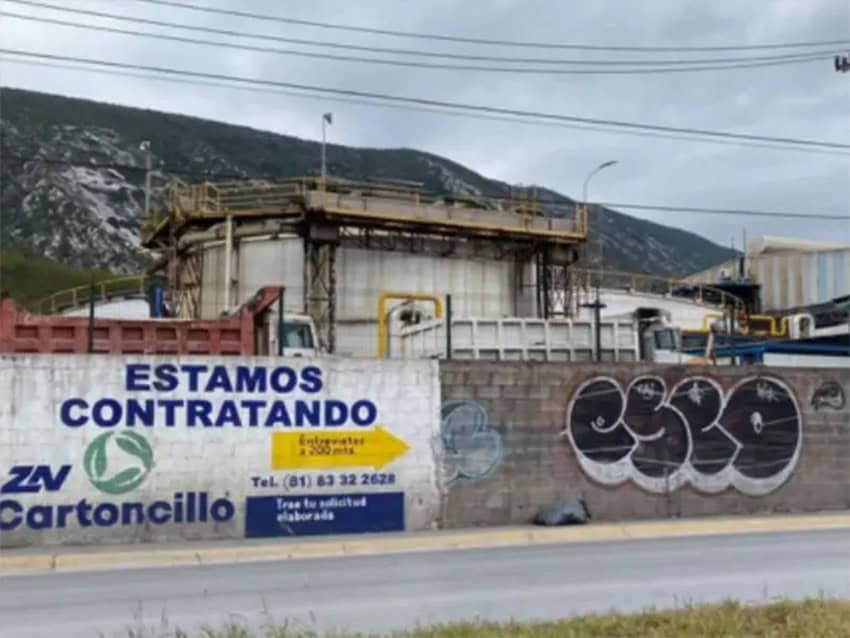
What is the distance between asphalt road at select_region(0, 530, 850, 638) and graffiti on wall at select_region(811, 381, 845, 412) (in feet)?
20.6

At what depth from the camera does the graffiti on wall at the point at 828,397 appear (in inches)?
888

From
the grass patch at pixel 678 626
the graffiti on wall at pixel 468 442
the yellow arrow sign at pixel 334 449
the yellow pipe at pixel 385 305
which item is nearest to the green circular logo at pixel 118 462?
the yellow arrow sign at pixel 334 449

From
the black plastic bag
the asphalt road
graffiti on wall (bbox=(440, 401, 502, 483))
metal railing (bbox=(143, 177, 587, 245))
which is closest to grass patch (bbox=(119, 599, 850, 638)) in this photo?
the asphalt road

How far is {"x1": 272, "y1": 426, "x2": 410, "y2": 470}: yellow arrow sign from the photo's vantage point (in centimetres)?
1858

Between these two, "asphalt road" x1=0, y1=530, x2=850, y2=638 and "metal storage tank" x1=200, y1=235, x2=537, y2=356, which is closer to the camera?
"asphalt road" x1=0, y1=530, x2=850, y2=638

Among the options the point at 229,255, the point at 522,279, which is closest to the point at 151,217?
the point at 229,255

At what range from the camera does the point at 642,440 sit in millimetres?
20891

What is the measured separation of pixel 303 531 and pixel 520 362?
4843mm

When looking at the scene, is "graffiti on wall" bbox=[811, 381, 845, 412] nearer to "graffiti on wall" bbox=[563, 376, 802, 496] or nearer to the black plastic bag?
"graffiti on wall" bbox=[563, 376, 802, 496]

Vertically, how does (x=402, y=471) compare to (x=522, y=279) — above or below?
below

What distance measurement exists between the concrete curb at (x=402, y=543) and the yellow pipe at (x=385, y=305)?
12044 mm

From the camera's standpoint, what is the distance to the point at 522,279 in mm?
37531

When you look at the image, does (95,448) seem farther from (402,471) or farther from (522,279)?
(522,279)

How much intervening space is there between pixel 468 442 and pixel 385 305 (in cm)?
1414
